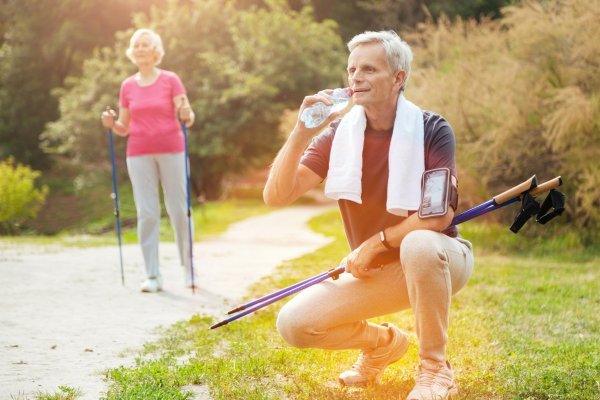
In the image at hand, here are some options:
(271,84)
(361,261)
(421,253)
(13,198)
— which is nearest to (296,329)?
(361,261)

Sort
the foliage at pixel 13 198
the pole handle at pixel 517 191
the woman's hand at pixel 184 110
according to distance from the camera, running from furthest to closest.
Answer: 1. the foliage at pixel 13 198
2. the woman's hand at pixel 184 110
3. the pole handle at pixel 517 191

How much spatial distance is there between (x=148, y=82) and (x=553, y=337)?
12.8 ft

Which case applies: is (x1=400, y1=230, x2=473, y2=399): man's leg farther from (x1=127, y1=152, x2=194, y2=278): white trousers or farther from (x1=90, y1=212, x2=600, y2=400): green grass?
(x1=127, y1=152, x2=194, y2=278): white trousers

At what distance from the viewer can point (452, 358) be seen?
4047mm

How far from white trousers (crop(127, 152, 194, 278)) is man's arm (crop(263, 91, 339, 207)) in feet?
10.0

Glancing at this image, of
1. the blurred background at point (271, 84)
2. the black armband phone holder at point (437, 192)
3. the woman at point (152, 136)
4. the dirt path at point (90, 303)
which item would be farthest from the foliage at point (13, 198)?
the black armband phone holder at point (437, 192)

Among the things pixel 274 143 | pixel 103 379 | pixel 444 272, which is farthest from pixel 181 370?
pixel 274 143

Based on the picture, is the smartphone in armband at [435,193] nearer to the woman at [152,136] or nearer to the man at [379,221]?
the man at [379,221]

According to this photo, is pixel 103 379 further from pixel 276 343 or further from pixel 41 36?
pixel 41 36

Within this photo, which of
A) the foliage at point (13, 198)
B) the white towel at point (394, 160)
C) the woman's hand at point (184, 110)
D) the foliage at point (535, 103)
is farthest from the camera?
the foliage at point (13, 198)

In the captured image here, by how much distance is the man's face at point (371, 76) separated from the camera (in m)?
3.43

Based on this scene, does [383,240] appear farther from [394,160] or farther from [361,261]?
[394,160]

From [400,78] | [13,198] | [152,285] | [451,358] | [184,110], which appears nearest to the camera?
→ [400,78]

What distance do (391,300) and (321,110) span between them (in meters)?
0.93
